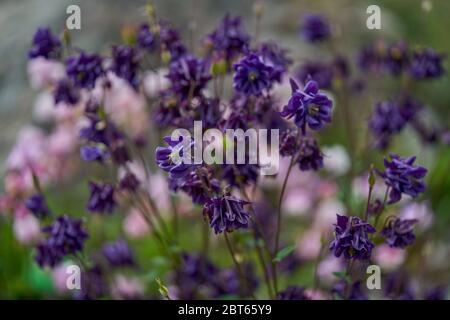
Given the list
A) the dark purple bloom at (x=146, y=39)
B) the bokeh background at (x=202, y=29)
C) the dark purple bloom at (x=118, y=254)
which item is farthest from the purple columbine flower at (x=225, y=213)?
the bokeh background at (x=202, y=29)

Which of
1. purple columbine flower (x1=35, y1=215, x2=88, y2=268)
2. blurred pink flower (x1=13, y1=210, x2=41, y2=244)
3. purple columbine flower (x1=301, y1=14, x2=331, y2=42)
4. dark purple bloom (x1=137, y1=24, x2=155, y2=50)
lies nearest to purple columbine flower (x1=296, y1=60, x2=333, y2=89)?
purple columbine flower (x1=301, y1=14, x2=331, y2=42)

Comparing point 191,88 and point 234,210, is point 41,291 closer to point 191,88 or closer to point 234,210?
point 191,88

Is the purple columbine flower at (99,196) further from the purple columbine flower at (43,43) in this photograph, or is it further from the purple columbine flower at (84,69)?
the purple columbine flower at (43,43)

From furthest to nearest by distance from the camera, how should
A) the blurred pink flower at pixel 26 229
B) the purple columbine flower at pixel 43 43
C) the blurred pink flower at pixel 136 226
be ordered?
the blurred pink flower at pixel 136 226 → the blurred pink flower at pixel 26 229 → the purple columbine flower at pixel 43 43

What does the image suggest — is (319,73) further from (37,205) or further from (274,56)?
(37,205)

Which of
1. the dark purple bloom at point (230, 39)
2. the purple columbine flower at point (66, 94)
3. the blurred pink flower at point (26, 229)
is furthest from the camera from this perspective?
the blurred pink flower at point (26, 229)

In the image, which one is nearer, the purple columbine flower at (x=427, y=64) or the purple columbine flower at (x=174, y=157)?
the purple columbine flower at (x=174, y=157)

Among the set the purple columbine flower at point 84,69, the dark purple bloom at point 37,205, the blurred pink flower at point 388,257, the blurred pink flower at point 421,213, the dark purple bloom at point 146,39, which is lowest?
the blurred pink flower at point 388,257
